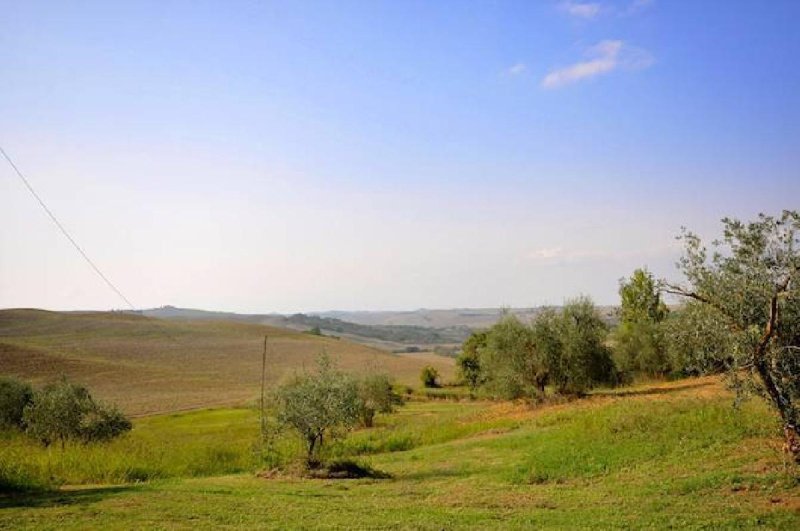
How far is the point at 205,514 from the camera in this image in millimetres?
16281

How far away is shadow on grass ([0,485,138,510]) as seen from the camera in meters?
18.1

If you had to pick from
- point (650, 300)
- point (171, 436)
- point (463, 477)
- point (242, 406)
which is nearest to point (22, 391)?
point (171, 436)

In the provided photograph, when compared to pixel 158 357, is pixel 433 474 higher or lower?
higher

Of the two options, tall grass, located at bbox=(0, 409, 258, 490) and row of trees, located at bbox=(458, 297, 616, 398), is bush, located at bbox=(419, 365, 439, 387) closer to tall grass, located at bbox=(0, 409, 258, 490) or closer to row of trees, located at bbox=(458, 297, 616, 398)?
row of trees, located at bbox=(458, 297, 616, 398)

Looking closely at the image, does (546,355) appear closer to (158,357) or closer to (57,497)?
(57,497)

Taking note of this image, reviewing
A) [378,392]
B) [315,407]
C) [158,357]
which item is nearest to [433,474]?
[315,407]

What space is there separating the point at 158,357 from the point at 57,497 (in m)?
106

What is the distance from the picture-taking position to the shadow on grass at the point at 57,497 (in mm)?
18094

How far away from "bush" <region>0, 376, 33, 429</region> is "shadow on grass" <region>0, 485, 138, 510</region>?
3067 centimetres

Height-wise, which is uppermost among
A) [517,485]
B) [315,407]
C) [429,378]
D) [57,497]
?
[315,407]

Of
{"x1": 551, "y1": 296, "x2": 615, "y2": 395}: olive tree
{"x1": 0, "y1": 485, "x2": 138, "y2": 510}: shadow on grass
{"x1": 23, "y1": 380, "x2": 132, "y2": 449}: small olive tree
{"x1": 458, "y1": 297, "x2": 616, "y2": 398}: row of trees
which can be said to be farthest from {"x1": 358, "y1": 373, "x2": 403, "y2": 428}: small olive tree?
{"x1": 0, "y1": 485, "x2": 138, "y2": 510}: shadow on grass

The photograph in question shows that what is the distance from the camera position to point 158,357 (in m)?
119

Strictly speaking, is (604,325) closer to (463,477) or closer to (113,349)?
(463,477)

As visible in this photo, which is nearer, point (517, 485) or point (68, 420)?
point (517, 485)
